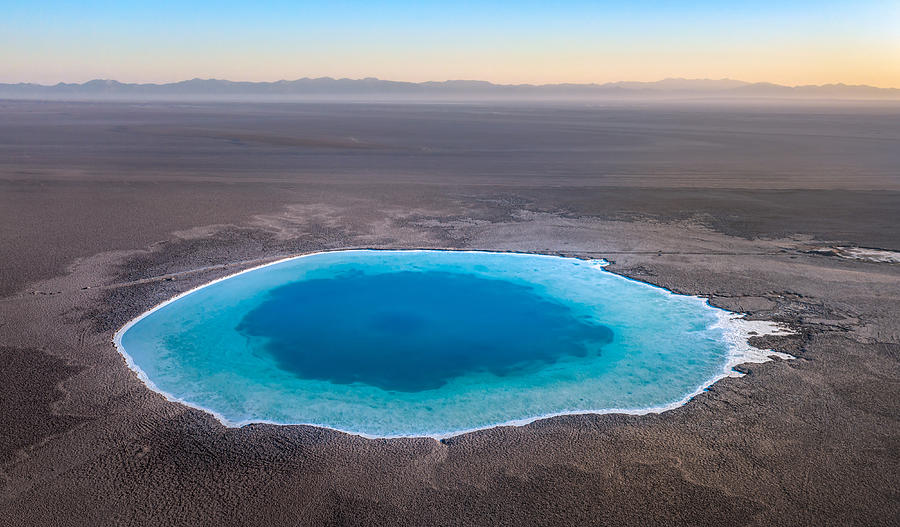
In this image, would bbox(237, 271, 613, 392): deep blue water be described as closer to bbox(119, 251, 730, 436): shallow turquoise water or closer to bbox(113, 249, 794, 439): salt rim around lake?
bbox(119, 251, 730, 436): shallow turquoise water

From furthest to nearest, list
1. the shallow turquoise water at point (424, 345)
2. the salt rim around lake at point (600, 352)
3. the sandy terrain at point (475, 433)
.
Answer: the shallow turquoise water at point (424, 345) < the salt rim around lake at point (600, 352) < the sandy terrain at point (475, 433)

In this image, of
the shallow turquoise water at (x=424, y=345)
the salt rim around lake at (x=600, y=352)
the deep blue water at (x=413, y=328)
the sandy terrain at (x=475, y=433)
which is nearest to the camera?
the sandy terrain at (x=475, y=433)

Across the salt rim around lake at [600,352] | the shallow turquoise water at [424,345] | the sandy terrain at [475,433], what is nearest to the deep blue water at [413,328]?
the shallow turquoise water at [424,345]

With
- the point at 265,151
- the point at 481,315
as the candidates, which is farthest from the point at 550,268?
the point at 265,151

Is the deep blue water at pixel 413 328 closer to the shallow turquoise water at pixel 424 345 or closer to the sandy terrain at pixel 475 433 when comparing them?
the shallow turquoise water at pixel 424 345

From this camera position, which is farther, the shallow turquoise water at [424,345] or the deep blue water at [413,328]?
the deep blue water at [413,328]

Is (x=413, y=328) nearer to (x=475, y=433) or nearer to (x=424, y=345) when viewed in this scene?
(x=424, y=345)

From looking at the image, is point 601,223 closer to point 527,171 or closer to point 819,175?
point 527,171
